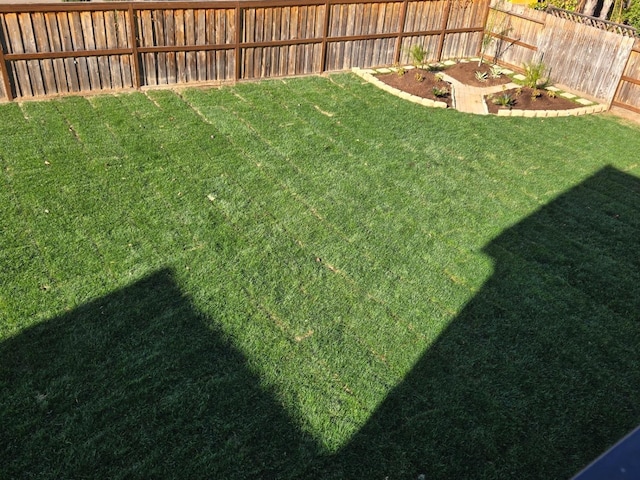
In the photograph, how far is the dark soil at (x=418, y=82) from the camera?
12.1 metres

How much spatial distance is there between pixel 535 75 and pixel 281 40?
18.6 ft

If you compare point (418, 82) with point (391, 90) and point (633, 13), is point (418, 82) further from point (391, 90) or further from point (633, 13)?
point (633, 13)

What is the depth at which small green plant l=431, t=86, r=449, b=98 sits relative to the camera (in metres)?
11.9

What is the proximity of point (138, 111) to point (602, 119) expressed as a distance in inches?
378

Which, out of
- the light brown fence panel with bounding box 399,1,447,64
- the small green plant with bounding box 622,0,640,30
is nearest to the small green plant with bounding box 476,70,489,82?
the light brown fence panel with bounding box 399,1,447,64

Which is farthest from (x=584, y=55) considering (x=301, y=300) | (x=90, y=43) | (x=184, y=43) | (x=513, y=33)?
(x=90, y=43)

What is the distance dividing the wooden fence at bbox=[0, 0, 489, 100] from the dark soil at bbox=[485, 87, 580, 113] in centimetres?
279

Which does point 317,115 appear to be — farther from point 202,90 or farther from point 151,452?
point 151,452

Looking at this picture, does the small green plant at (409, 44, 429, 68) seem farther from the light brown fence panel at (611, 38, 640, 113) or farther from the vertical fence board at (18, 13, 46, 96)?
the vertical fence board at (18, 13, 46, 96)

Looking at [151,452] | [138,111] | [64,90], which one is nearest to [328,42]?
[138,111]

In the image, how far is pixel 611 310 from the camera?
6371 mm

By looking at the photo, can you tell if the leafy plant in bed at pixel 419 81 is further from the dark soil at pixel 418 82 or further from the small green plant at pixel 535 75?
the small green plant at pixel 535 75

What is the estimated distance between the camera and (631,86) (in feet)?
39.7

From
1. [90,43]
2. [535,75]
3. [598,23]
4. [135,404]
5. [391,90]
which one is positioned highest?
[598,23]
